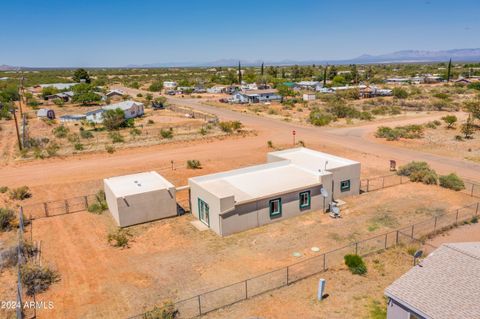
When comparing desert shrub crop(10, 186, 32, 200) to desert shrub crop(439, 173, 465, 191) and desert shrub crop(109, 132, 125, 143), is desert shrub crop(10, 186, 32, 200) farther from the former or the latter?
desert shrub crop(439, 173, 465, 191)

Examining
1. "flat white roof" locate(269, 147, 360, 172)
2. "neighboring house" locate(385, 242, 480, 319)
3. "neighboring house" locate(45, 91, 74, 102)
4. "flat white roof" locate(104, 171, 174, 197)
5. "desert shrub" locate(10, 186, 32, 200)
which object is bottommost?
"desert shrub" locate(10, 186, 32, 200)

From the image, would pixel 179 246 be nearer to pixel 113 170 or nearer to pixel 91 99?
pixel 113 170

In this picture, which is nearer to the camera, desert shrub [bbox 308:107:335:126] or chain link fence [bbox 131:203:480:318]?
chain link fence [bbox 131:203:480:318]

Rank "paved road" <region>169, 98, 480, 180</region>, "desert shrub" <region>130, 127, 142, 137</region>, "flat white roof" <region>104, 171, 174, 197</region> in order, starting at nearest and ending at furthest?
"flat white roof" <region>104, 171, 174, 197</region>
"paved road" <region>169, 98, 480, 180</region>
"desert shrub" <region>130, 127, 142, 137</region>

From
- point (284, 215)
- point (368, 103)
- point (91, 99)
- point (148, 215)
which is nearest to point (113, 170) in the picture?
point (148, 215)

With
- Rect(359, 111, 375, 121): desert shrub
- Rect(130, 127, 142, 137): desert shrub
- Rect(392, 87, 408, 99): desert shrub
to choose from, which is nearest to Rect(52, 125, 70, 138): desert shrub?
Rect(130, 127, 142, 137): desert shrub

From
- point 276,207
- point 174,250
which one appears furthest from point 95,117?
point 174,250
